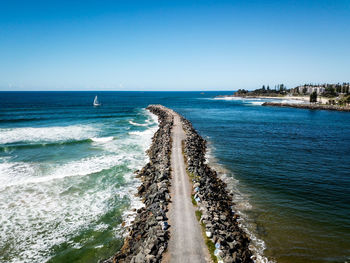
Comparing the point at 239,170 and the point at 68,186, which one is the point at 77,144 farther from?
the point at 239,170

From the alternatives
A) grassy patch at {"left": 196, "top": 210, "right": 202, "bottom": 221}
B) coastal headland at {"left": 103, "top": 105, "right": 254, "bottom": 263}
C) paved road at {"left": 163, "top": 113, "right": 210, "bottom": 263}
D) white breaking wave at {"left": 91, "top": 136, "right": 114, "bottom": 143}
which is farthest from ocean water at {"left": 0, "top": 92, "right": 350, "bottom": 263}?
paved road at {"left": 163, "top": 113, "right": 210, "bottom": 263}

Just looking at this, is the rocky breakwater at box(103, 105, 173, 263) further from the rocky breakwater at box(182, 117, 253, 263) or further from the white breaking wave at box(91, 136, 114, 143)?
the white breaking wave at box(91, 136, 114, 143)

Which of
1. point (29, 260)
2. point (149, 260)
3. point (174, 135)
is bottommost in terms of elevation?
point (29, 260)

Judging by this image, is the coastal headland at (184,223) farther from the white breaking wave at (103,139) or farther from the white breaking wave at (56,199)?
the white breaking wave at (103,139)

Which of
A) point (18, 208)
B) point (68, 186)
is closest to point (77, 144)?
point (68, 186)

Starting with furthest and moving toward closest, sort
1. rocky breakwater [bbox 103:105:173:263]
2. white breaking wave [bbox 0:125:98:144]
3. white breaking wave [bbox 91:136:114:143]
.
→ white breaking wave [bbox 0:125:98:144]
white breaking wave [bbox 91:136:114:143]
rocky breakwater [bbox 103:105:173:263]

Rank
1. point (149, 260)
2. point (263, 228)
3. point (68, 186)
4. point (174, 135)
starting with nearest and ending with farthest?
point (149, 260) → point (263, 228) → point (68, 186) → point (174, 135)

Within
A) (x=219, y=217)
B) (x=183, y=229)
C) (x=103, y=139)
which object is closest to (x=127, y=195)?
(x=183, y=229)
